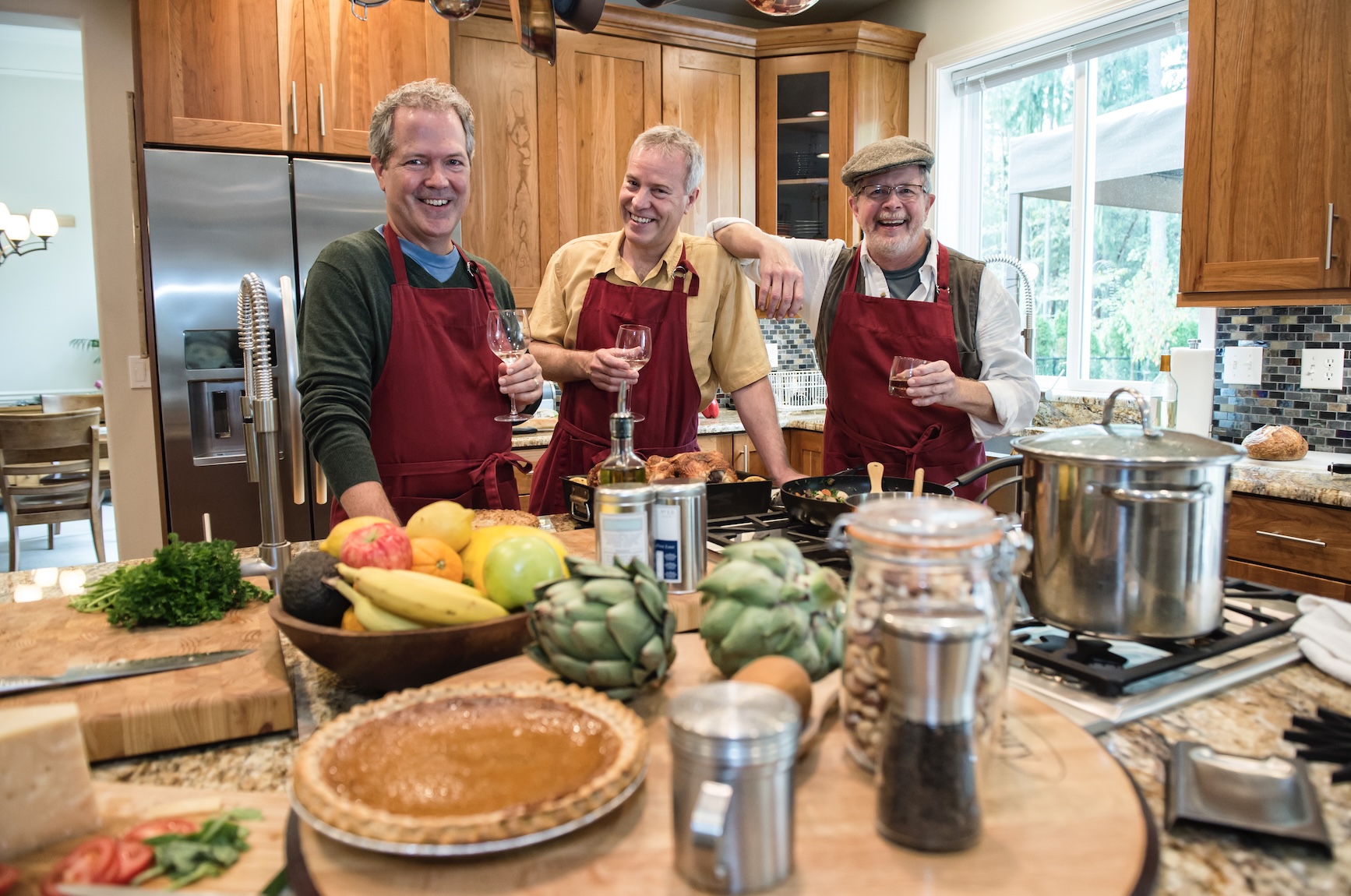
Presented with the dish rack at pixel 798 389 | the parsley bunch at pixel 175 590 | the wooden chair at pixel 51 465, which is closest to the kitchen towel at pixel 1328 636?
the parsley bunch at pixel 175 590

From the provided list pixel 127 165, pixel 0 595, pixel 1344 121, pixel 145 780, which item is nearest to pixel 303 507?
pixel 127 165

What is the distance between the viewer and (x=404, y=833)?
2.31 ft

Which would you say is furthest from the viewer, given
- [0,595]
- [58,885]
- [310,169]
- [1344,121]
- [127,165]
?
[127,165]

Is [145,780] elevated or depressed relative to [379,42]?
depressed

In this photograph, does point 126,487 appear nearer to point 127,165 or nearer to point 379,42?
point 127,165

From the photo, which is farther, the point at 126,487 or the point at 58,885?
the point at 126,487

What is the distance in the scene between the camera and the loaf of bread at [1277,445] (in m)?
2.94

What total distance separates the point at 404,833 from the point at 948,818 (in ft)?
1.41

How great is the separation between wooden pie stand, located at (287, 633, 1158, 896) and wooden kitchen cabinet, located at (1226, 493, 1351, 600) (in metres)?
1.96

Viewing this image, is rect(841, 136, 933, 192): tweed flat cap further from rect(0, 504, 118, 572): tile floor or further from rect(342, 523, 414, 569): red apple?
rect(0, 504, 118, 572): tile floor

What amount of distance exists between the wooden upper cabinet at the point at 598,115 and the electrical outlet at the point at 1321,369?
9.36 feet

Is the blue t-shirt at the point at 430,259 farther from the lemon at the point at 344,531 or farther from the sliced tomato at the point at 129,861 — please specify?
the sliced tomato at the point at 129,861

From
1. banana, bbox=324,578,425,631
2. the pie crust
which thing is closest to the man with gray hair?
banana, bbox=324,578,425,631

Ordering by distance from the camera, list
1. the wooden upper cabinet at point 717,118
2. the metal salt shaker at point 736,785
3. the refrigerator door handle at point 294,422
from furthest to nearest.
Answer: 1. the wooden upper cabinet at point 717,118
2. the refrigerator door handle at point 294,422
3. the metal salt shaker at point 736,785
